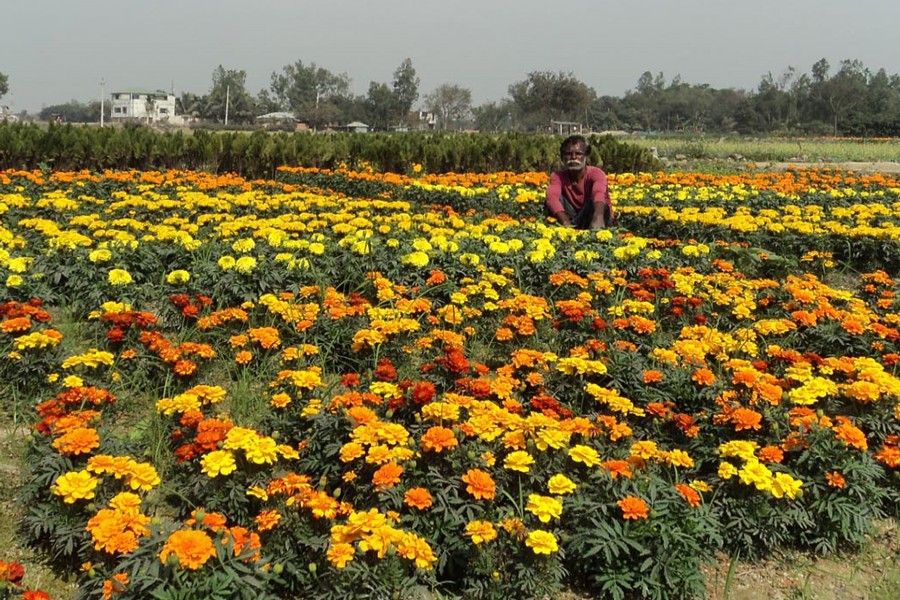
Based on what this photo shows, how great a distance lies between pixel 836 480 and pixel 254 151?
38.6 feet

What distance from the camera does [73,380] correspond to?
274 centimetres

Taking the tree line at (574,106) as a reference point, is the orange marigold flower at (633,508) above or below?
below

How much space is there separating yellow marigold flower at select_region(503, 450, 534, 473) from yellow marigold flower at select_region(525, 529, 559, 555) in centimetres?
27

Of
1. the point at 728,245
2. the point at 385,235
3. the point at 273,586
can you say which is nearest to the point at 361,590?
the point at 273,586

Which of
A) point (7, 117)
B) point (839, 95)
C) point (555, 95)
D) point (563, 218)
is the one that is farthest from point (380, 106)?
point (563, 218)

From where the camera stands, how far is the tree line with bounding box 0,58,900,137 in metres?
52.2

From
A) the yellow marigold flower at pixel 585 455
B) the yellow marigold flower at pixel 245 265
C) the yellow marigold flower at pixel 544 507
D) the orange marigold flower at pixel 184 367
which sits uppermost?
the yellow marigold flower at pixel 245 265

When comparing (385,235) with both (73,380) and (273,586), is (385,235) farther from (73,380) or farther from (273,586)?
(273,586)

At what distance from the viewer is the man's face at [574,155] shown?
661cm

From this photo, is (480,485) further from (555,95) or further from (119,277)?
(555,95)

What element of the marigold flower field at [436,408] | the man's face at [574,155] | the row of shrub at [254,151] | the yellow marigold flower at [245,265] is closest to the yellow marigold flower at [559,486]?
the marigold flower field at [436,408]

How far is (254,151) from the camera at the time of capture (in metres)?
12.5

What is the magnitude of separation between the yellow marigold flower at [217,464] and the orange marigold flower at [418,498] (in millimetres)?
580

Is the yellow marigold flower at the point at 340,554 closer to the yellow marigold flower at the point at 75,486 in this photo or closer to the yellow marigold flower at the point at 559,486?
the yellow marigold flower at the point at 559,486
